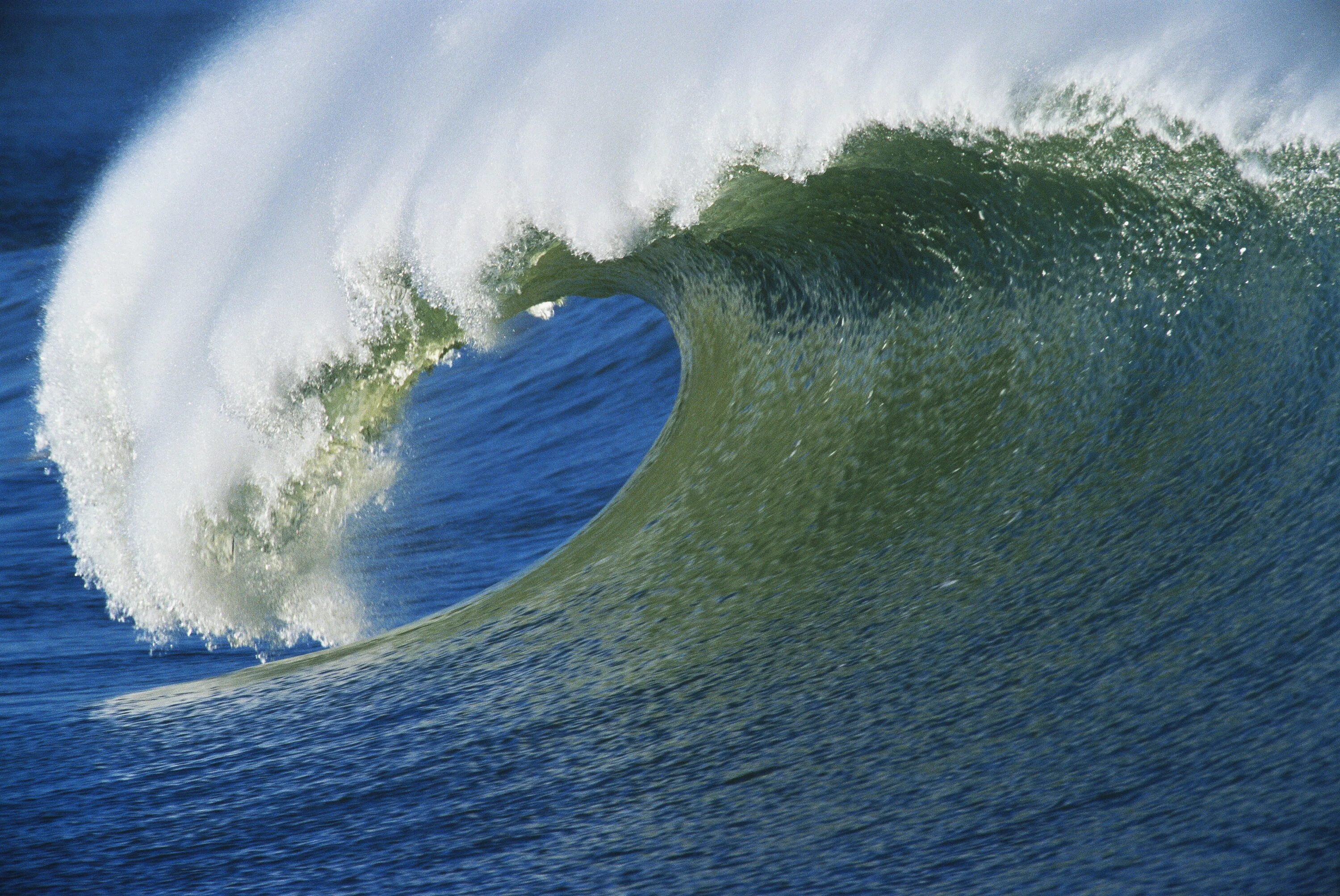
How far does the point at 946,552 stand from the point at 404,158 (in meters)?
1.97

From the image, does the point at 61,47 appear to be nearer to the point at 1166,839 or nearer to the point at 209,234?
the point at 209,234

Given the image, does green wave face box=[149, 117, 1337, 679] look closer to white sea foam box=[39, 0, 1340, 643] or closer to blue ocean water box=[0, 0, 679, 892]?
white sea foam box=[39, 0, 1340, 643]

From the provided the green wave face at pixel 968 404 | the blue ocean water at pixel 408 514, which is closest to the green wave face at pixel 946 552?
the green wave face at pixel 968 404

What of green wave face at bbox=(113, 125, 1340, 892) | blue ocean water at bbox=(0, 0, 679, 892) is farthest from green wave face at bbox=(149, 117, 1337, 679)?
blue ocean water at bbox=(0, 0, 679, 892)

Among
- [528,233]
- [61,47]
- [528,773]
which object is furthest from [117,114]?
[528,773]

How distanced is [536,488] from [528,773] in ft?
10.4

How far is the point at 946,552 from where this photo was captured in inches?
113

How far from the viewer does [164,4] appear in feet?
80.5

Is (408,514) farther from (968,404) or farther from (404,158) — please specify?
(968,404)

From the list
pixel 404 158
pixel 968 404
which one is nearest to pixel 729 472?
pixel 968 404

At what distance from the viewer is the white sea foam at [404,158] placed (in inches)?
129

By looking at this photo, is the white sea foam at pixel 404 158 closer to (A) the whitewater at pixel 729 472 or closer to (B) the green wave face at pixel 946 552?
(A) the whitewater at pixel 729 472

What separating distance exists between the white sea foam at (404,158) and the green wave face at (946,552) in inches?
6.5

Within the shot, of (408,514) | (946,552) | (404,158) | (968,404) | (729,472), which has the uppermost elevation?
(404,158)
